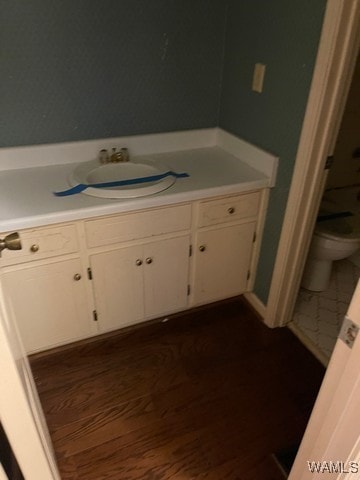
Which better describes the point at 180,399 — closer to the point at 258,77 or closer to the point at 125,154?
the point at 125,154

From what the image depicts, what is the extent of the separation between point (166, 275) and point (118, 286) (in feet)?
0.77

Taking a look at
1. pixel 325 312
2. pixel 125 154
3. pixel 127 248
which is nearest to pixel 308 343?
pixel 325 312

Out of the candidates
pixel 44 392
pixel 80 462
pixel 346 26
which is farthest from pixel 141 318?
pixel 346 26

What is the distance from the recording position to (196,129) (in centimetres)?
200

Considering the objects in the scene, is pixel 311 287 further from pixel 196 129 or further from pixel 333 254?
pixel 196 129

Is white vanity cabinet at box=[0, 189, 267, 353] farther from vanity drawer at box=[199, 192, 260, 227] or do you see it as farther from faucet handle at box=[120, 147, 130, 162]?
faucet handle at box=[120, 147, 130, 162]

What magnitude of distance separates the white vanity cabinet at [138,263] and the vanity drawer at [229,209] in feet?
0.26

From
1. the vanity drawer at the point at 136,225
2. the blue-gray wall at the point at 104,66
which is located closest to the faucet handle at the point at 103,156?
the blue-gray wall at the point at 104,66

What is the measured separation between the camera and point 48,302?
156cm

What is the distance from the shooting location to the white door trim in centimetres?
124

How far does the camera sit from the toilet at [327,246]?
6.43 feet

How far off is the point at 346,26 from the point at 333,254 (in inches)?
45.2

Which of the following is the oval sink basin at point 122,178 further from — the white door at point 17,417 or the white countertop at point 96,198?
the white door at point 17,417

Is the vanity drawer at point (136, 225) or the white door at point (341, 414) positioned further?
the vanity drawer at point (136, 225)
